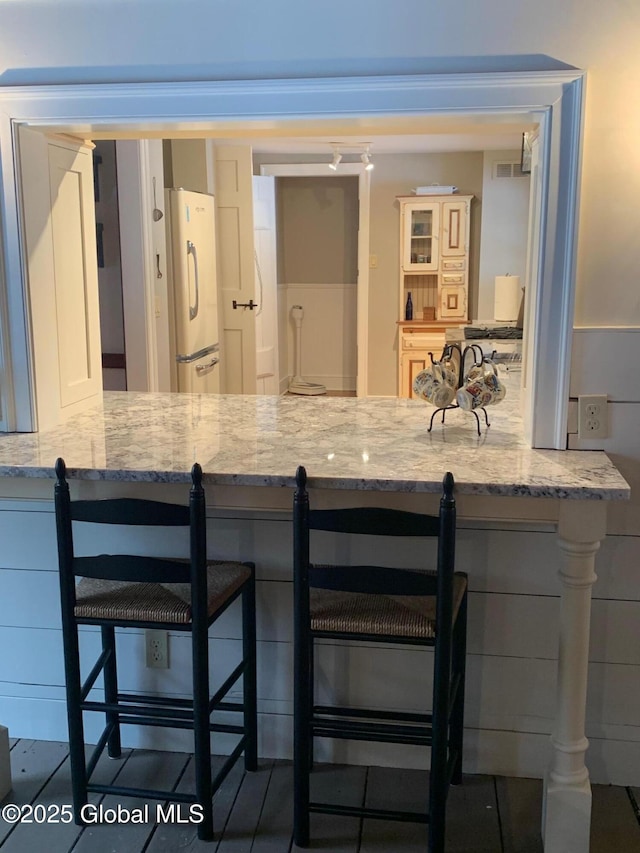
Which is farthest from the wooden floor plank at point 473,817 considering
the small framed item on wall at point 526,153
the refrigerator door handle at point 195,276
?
the refrigerator door handle at point 195,276

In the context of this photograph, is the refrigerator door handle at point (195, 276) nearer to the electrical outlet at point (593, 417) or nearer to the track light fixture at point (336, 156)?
the track light fixture at point (336, 156)

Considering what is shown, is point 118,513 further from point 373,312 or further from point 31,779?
point 373,312

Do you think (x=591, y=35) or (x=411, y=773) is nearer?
(x=591, y=35)

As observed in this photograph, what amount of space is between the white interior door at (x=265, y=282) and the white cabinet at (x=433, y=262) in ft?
3.57

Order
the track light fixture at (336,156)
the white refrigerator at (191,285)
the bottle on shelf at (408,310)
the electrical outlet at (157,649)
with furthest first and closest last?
the bottle on shelf at (408,310) → the track light fixture at (336,156) → the white refrigerator at (191,285) → the electrical outlet at (157,649)

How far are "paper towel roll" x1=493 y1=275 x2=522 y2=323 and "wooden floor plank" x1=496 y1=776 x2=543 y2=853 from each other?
3.64 m

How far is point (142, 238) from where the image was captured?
424cm

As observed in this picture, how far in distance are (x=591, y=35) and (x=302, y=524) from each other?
1367mm

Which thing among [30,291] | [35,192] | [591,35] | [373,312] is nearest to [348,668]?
[30,291]

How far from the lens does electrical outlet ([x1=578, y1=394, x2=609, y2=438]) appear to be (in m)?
2.18

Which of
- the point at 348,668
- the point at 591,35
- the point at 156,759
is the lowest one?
the point at 156,759

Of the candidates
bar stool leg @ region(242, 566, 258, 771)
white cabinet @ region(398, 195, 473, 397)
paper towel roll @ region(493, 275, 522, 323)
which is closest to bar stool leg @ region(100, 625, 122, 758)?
bar stool leg @ region(242, 566, 258, 771)

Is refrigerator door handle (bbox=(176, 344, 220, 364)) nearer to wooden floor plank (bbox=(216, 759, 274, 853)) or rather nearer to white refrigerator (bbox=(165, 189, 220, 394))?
white refrigerator (bbox=(165, 189, 220, 394))

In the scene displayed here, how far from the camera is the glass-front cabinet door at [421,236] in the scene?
7020 mm
